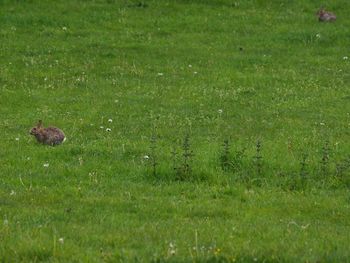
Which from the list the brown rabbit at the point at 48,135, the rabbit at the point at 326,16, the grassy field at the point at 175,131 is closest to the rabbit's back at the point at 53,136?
the brown rabbit at the point at 48,135

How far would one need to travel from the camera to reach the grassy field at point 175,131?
30.8 feet

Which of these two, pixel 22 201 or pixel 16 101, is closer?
pixel 22 201

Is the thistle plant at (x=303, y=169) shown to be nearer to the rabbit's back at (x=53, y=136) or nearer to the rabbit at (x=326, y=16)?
the rabbit's back at (x=53, y=136)

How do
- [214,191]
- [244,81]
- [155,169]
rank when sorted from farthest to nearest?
1. [244,81]
2. [155,169]
3. [214,191]

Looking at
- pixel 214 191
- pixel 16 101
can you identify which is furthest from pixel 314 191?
pixel 16 101

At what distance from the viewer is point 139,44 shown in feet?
84.5

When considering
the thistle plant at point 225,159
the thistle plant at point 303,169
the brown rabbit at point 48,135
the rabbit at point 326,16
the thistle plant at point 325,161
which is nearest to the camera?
the thistle plant at point 303,169

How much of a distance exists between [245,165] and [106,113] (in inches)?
224

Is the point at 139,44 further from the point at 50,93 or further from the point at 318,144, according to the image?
the point at 318,144

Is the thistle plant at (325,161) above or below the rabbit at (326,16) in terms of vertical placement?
below

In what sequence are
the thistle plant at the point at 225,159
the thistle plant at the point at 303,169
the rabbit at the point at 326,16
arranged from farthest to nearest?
1. the rabbit at the point at 326,16
2. the thistle plant at the point at 225,159
3. the thistle plant at the point at 303,169

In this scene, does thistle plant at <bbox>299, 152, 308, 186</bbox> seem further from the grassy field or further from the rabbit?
the rabbit

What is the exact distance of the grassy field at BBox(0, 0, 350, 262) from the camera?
938 cm

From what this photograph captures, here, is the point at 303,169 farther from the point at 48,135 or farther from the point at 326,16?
the point at 326,16
